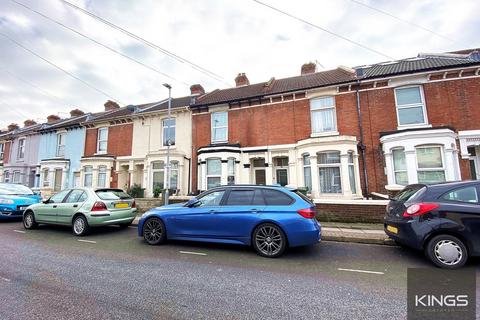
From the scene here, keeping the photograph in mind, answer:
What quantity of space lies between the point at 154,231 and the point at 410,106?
12.7m

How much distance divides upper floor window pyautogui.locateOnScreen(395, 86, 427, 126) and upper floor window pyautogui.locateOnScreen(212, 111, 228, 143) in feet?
30.9

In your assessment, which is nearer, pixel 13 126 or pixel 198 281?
pixel 198 281

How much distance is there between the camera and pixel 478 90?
10.3 m

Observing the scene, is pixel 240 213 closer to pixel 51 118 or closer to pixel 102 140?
pixel 102 140

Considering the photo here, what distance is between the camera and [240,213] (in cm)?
523

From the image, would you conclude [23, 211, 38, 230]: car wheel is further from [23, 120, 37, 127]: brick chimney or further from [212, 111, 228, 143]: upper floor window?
[23, 120, 37, 127]: brick chimney

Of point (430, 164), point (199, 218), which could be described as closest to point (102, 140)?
point (199, 218)

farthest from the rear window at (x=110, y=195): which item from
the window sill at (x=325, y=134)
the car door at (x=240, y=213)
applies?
the window sill at (x=325, y=134)

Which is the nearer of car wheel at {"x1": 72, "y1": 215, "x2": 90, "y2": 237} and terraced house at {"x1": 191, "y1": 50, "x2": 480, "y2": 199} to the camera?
car wheel at {"x1": 72, "y1": 215, "x2": 90, "y2": 237}

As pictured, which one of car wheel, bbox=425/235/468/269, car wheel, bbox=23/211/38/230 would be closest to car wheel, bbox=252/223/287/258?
car wheel, bbox=425/235/468/269

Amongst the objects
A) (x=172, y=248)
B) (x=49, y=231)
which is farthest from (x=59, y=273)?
(x=49, y=231)

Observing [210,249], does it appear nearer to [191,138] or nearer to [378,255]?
[378,255]

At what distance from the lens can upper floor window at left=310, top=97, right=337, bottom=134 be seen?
40.6 ft

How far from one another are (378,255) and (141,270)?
5.00m
